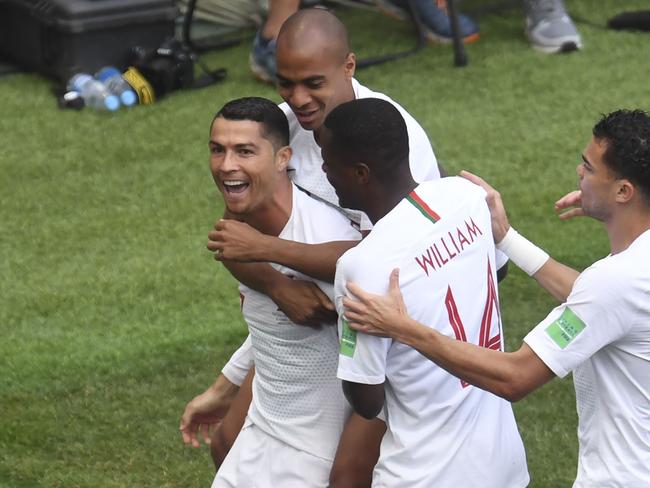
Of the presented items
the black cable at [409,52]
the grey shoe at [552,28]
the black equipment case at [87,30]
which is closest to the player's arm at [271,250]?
the black equipment case at [87,30]

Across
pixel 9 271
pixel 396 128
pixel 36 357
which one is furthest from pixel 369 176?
pixel 9 271

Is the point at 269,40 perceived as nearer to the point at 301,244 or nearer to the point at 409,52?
the point at 409,52

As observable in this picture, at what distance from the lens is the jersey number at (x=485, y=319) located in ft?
11.7

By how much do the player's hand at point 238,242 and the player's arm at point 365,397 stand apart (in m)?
0.49

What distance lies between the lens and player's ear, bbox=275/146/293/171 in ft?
13.7

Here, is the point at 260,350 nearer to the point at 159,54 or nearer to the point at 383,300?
the point at 383,300

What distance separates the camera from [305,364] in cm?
404

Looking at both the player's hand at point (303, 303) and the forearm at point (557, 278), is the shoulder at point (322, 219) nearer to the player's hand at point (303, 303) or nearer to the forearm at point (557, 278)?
the player's hand at point (303, 303)

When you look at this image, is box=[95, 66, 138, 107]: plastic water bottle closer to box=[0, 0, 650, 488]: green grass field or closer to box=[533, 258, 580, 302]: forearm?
box=[0, 0, 650, 488]: green grass field

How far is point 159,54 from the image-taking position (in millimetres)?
9562

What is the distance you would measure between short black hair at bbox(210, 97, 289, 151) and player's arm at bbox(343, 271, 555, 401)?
2.84 feet

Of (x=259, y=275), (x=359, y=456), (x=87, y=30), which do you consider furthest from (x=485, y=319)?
(x=87, y=30)

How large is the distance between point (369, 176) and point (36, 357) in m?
3.39

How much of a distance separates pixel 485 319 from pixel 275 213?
0.73m
